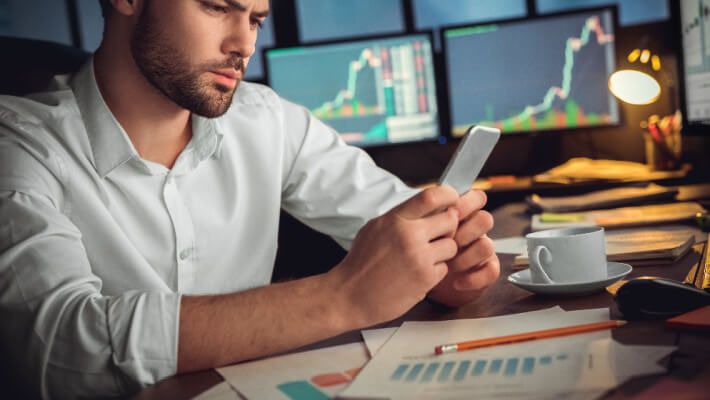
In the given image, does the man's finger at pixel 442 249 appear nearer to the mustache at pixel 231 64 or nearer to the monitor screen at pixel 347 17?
the mustache at pixel 231 64

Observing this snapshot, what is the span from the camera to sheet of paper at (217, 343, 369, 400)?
25.3 inches

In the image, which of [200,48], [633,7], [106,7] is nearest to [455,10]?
[633,7]

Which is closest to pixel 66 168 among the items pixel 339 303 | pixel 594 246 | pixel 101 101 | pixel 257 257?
pixel 101 101

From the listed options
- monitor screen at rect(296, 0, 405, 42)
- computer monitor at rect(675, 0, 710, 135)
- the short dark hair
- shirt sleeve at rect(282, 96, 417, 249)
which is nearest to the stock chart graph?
computer monitor at rect(675, 0, 710, 135)

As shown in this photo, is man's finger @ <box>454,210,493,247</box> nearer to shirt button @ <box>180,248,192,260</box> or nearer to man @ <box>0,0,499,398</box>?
man @ <box>0,0,499,398</box>

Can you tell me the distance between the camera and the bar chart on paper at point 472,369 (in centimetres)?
62

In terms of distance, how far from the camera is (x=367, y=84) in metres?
2.61

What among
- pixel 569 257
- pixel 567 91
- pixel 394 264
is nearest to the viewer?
pixel 394 264

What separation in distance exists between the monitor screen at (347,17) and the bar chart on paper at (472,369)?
5079 mm

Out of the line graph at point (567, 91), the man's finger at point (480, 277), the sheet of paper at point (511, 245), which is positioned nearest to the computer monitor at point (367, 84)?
the line graph at point (567, 91)

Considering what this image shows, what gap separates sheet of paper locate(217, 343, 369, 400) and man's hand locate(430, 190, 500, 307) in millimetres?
171

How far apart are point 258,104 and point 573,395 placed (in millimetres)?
1012

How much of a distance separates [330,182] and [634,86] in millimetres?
1172

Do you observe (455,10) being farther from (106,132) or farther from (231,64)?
(106,132)
